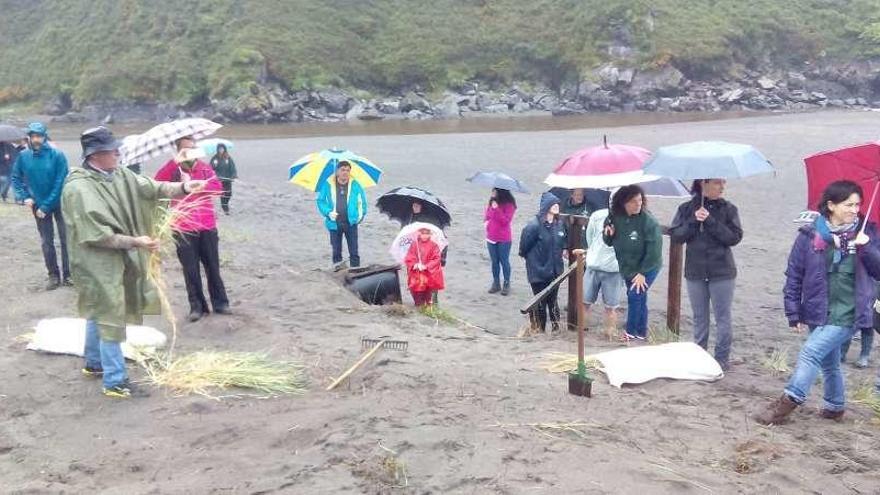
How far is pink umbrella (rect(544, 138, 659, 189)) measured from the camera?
6.90 m

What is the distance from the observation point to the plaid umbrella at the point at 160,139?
21.4ft

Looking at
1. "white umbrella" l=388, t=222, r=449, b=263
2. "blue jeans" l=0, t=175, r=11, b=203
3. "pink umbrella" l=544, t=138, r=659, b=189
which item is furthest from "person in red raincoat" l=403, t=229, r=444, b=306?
"blue jeans" l=0, t=175, r=11, b=203

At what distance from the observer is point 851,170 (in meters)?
5.70

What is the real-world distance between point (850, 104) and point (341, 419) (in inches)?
2084

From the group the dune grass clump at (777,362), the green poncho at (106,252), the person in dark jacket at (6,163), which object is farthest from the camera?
the person in dark jacket at (6,163)

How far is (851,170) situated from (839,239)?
29.7 inches

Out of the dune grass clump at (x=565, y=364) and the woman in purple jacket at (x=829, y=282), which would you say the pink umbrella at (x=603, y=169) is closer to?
the dune grass clump at (x=565, y=364)

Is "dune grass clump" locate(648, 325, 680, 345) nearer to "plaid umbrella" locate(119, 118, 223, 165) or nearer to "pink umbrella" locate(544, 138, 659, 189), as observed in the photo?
"pink umbrella" locate(544, 138, 659, 189)

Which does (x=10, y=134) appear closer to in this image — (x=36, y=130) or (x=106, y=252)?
(x=36, y=130)

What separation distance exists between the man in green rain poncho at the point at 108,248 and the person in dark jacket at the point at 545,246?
4.42 meters

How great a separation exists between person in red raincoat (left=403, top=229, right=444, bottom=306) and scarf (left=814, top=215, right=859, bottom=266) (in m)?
4.09

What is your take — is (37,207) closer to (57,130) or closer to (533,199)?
(533,199)

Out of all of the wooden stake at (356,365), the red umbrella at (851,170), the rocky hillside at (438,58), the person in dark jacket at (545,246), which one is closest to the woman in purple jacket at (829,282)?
the red umbrella at (851,170)

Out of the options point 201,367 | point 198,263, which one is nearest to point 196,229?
point 198,263
